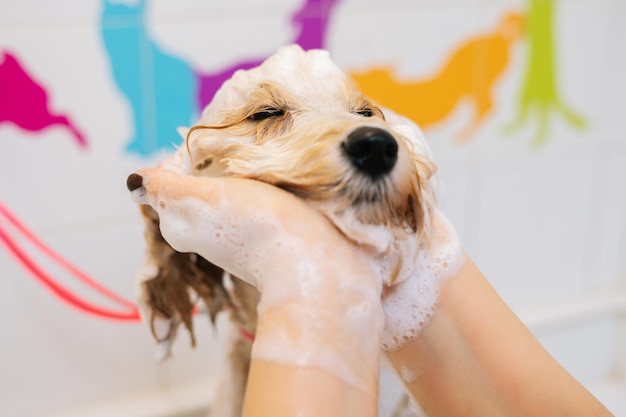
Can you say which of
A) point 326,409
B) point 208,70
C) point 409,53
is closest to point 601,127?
point 409,53

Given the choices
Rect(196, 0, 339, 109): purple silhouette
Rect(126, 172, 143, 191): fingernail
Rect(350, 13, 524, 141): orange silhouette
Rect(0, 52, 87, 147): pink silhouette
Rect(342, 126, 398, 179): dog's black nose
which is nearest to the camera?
Rect(342, 126, 398, 179): dog's black nose

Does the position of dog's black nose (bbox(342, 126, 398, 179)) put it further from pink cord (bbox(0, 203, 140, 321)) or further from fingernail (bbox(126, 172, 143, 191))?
pink cord (bbox(0, 203, 140, 321))

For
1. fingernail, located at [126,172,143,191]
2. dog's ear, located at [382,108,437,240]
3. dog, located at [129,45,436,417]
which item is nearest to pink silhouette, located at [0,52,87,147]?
dog, located at [129,45,436,417]

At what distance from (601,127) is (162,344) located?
1.17m

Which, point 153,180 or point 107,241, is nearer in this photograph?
point 153,180

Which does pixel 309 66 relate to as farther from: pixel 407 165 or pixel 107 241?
pixel 107 241

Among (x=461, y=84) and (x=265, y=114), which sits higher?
(x=265, y=114)

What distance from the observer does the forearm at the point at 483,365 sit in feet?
2.65

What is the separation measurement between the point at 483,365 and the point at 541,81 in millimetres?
910

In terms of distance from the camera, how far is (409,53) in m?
1.38

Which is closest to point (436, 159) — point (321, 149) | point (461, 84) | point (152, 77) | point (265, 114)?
point (461, 84)

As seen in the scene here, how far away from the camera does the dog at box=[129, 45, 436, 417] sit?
65 cm

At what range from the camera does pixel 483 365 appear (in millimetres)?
820

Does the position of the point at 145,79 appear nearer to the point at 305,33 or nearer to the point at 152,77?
the point at 152,77
